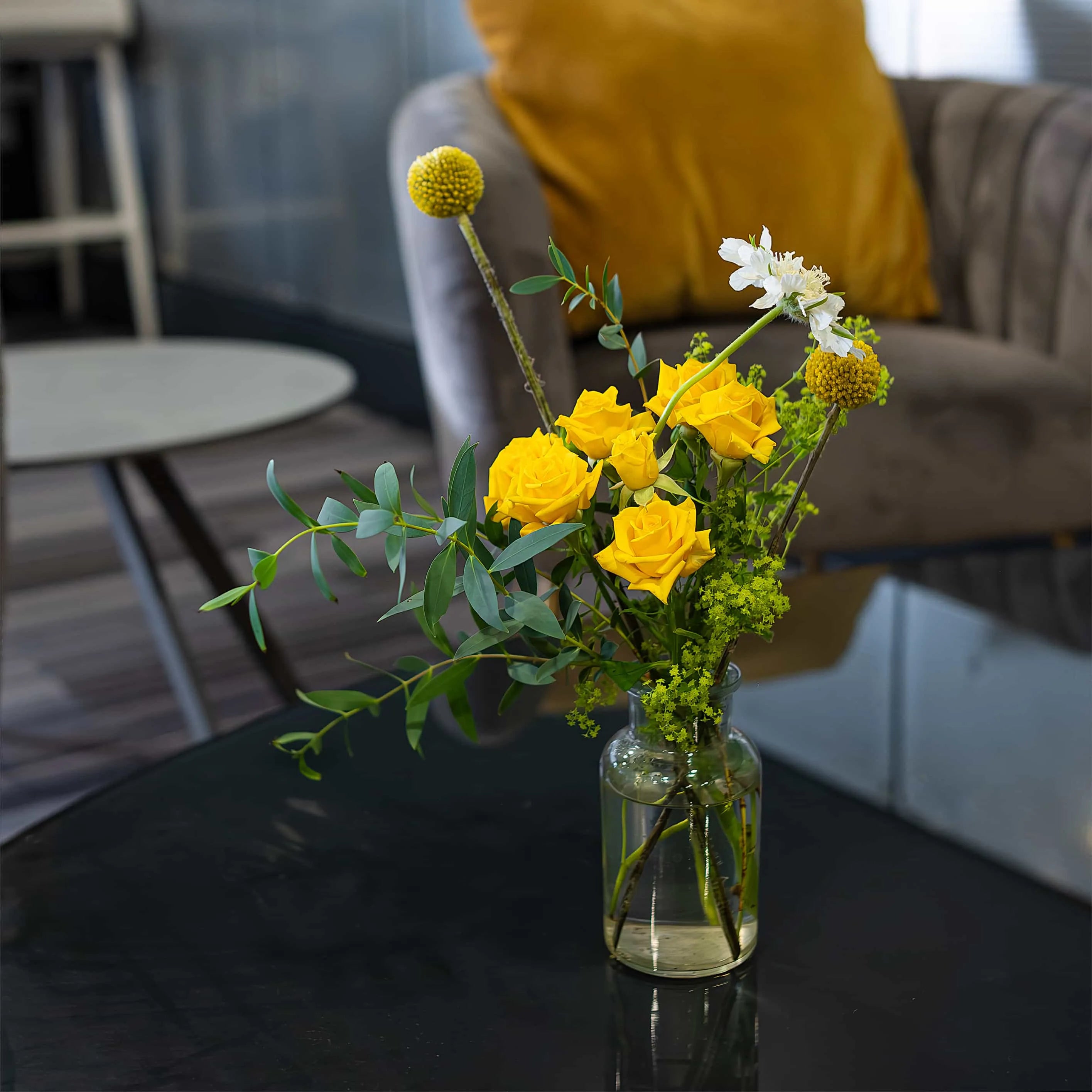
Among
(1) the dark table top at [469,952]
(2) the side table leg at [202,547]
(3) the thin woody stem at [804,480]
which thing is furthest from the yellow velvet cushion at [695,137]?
(3) the thin woody stem at [804,480]

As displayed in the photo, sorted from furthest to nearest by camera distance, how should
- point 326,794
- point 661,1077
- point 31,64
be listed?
point 31,64, point 326,794, point 661,1077

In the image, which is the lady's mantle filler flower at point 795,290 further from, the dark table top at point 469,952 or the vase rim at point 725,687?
the dark table top at point 469,952

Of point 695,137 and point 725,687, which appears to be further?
point 695,137

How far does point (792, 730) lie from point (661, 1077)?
321 mm

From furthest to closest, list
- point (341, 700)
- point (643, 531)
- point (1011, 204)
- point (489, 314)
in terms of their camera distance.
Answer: point (1011, 204) < point (489, 314) < point (341, 700) < point (643, 531)

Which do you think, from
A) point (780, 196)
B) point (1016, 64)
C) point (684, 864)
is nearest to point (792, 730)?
point (684, 864)

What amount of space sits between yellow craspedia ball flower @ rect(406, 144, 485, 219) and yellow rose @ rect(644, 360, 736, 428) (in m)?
0.11

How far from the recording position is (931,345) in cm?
157

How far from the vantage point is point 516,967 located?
56 cm

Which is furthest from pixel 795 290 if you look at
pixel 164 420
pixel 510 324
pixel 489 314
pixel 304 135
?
pixel 304 135

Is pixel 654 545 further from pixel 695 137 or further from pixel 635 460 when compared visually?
pixel 695 137

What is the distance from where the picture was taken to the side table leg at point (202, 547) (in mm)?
1503

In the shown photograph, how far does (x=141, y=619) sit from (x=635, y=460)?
173 cm

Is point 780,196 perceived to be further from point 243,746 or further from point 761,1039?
point 761,1039
